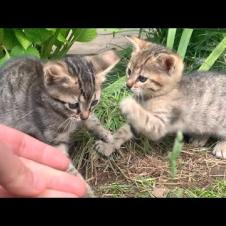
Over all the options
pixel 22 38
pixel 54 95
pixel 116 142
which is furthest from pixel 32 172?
pixel 22 38

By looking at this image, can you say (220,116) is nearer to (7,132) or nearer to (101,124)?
(101,124)

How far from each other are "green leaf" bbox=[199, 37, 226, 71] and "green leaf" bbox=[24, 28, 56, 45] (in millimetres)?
687

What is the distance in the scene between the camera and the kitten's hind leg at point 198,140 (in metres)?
2.38

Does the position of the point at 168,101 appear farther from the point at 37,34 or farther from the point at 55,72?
the point at 37,34

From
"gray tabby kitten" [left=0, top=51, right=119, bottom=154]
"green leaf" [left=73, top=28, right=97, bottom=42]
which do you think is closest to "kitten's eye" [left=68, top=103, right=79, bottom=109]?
"gray tabby kitten" [left=0, top=51, right=119, bottom=154]

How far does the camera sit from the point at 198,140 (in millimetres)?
2416

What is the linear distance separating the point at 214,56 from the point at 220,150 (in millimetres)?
495

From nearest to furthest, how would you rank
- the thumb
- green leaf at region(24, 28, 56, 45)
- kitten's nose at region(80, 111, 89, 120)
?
the thumb → kitten's nose at region(80, 111, 89, 120) → green leaf at region(24, 28, 56, 45)

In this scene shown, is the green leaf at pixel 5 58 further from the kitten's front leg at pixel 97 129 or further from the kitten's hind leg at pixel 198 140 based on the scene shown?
the kitten's hind leg at pixel 198 140

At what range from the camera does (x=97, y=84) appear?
2.13 m

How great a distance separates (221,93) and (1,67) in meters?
0.91

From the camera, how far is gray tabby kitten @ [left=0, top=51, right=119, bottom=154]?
6.84ft

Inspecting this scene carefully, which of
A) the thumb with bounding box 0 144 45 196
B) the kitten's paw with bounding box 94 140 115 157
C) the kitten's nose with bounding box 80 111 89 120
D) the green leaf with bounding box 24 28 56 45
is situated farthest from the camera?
the green leaf with bounding box 24 28 56 45

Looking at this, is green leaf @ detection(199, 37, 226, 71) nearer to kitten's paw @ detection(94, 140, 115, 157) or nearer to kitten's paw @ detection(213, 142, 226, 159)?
kitten's paw @ detection(213, 142, 226, 159)
